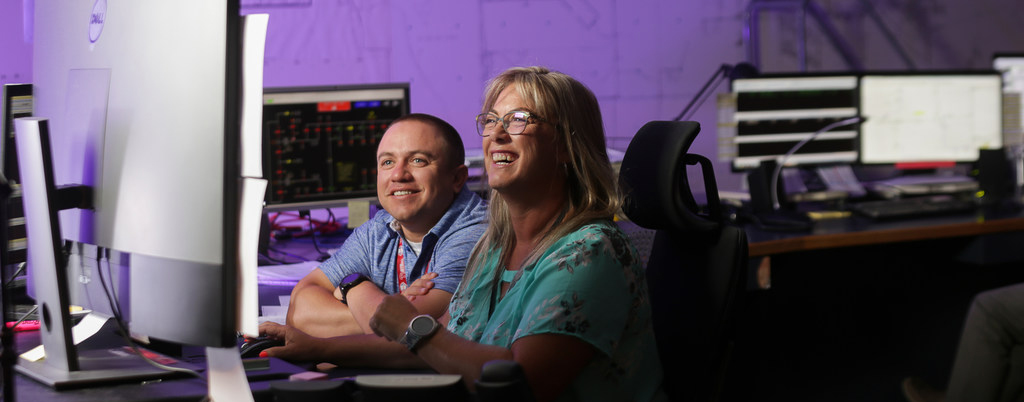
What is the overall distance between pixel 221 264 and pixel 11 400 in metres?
0.32

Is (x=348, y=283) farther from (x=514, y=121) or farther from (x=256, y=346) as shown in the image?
(x=514, y=121)

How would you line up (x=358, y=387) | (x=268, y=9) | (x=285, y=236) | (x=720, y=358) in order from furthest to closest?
(x=268, y=9) → (x=285, y=236) → (x=720, y=358) → (x=358, y=387)

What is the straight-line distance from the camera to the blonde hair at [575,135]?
57.8 inches

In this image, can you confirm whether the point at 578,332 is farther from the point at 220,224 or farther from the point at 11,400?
the point at 11,400

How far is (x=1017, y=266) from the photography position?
3354mm

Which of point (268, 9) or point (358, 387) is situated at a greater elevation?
point (268, 9)

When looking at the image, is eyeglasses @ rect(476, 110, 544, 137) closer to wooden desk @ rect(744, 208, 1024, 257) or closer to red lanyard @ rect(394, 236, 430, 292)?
red lanyard @ rect(394, 236, 430, 292)

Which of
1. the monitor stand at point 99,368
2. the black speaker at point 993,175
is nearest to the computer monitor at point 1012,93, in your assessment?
the black speaker at point 993,175

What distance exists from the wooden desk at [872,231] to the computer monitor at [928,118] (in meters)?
0.41

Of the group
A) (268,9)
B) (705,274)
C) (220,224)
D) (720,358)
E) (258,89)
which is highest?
(268,9)

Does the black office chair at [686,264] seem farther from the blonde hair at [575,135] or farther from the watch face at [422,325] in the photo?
the watch face at [422,325]

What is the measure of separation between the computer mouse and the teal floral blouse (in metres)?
0.36

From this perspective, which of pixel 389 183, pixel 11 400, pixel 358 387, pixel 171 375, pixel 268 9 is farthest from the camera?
pixel 268 9

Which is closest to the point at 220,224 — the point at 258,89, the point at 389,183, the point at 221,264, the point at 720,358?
the point at 221,264
